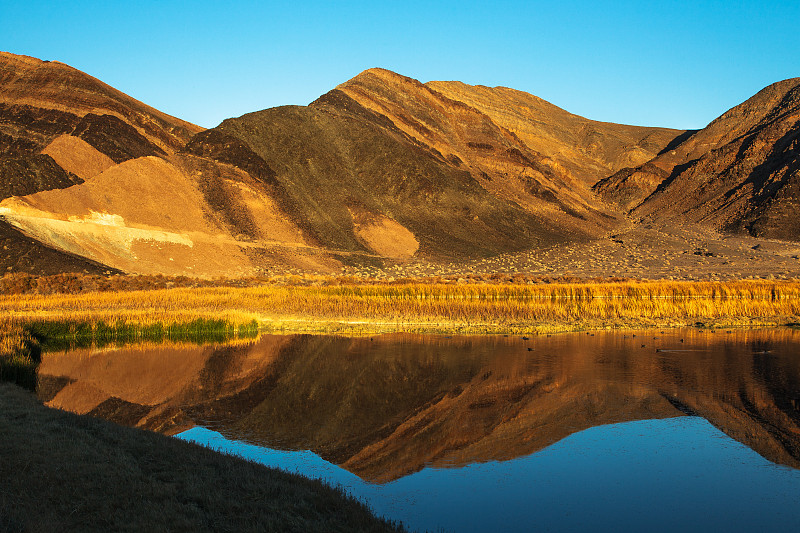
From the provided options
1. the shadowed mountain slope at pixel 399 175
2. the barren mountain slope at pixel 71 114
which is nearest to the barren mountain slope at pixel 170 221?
the shadowed mountain slope at pixel 399 175

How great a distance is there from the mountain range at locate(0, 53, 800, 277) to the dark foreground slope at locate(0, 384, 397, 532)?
4077 centimetres

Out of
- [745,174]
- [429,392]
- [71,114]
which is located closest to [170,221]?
[71,114]

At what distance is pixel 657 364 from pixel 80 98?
70.8 meters

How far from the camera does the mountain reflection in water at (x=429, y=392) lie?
43.2 feet

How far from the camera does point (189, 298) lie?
111 ft

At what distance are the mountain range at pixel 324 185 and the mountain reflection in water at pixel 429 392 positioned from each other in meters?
31.1

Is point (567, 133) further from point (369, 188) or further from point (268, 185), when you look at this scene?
point (268, 185)

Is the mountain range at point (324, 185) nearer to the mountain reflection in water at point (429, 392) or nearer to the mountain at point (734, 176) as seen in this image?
the mountain at point (734, 176)

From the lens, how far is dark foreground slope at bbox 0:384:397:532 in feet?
23.3

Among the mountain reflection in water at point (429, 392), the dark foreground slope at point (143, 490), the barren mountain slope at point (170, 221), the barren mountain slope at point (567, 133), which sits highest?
the barren mountain slope at point (567, 133)

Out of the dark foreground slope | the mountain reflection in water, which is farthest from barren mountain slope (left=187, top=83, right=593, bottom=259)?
the dark foreground slope

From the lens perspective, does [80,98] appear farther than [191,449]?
Yes

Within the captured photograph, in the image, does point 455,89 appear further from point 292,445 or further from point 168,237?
point 292,445

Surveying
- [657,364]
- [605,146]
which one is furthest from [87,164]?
[605,146]
